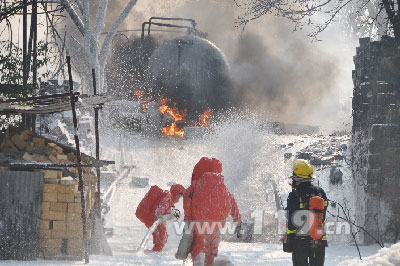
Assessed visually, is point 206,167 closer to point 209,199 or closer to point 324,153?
point 209,199

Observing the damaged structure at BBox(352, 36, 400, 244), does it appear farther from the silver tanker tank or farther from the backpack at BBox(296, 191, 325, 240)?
the silver tanker tank

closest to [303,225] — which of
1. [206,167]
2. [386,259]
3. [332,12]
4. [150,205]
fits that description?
[206,167]

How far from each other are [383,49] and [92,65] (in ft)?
44.2

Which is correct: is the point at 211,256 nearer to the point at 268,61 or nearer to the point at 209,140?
the point at 209,140

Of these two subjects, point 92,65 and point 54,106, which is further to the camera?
point 92,65

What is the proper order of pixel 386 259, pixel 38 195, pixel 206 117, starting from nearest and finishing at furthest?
pixel 386 259 < pixel 38 195 < pixel 206 117

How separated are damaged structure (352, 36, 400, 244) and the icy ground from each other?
1.90ft

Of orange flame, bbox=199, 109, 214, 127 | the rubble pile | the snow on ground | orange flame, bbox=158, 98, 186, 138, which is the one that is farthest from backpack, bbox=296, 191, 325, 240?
orange flame, bbox=199, 109, 214, 127

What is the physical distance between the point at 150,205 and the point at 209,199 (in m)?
2.43

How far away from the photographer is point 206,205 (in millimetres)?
7371

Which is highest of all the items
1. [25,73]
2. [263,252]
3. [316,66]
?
[316,66]

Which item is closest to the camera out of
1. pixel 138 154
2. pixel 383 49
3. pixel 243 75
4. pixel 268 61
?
pixel 383 49

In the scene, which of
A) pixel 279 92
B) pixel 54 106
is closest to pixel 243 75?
pixel 279 92

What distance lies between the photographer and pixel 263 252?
930 cm
